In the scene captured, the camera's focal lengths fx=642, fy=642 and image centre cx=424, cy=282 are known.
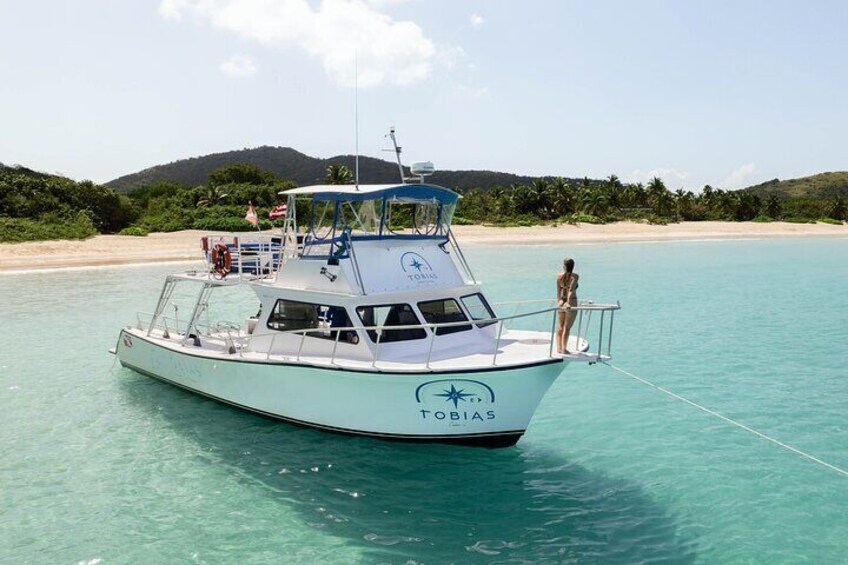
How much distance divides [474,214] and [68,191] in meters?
41.8

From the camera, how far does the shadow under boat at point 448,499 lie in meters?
7.42

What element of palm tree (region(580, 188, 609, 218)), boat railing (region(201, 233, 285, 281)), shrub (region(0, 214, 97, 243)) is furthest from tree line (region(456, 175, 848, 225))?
boat railing (region(201, 233, 285, 281))

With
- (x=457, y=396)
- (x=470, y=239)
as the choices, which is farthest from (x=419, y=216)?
(x=470, y=239)

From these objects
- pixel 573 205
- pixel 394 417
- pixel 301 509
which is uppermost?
pixel 573 205

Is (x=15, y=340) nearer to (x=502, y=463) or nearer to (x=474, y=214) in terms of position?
(x=502, y=463)

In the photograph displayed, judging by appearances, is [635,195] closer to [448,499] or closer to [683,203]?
[683,203]

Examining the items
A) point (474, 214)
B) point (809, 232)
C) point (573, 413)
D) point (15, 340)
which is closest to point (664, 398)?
point (573, 413)

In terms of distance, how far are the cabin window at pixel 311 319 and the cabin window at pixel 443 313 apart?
4.27ft

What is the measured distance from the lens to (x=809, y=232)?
7650 centimetres

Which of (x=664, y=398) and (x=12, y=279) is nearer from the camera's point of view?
(x=664, y=398)

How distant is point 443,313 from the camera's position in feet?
36.1

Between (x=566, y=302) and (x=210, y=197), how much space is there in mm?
63716

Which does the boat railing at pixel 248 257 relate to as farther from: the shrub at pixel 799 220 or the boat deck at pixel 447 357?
the shrub at pixel 799 220

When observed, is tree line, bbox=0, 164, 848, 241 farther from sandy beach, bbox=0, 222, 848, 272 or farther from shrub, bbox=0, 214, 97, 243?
sandy beach, bbox=0, 222, 848, 272
